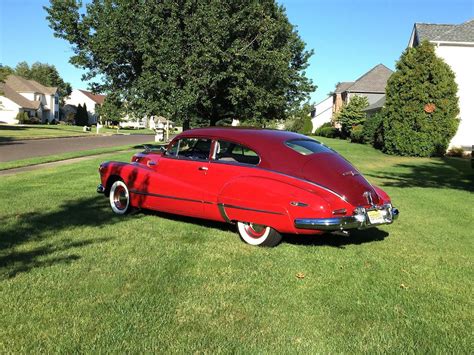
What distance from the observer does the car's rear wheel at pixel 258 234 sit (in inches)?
231

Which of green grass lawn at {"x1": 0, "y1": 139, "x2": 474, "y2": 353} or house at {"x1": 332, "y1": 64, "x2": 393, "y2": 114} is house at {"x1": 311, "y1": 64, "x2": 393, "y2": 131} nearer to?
house at {"x1": 332, "y1": 64, "x2": 393, "y2": 114}

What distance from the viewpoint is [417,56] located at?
25281 millimetres

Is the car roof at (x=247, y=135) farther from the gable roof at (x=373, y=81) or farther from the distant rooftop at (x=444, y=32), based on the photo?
the gable roof at (x=373, y=81)

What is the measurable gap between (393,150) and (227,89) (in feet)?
33.5

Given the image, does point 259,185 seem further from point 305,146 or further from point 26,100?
point 26,100

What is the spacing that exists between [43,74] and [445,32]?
106m

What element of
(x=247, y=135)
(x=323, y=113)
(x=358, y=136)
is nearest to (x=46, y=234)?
(x=247, y=135)

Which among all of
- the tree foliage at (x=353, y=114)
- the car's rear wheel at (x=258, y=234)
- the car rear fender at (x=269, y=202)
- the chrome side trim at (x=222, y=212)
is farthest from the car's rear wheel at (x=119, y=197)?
the tree foliage at (x=353, y=114)

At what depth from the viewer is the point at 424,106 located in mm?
24781

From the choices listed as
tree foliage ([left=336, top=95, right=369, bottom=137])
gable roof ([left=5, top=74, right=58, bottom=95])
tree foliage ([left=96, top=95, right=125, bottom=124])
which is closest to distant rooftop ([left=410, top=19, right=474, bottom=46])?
tree foliage ([left=336, top=95, right=369, bottom=137])

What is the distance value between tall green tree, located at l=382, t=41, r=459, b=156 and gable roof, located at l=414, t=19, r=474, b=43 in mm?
3211

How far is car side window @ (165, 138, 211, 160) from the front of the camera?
6.86m

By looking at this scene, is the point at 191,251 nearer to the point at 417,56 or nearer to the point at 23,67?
the point at 417,56

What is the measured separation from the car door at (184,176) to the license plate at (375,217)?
7.28 ft
